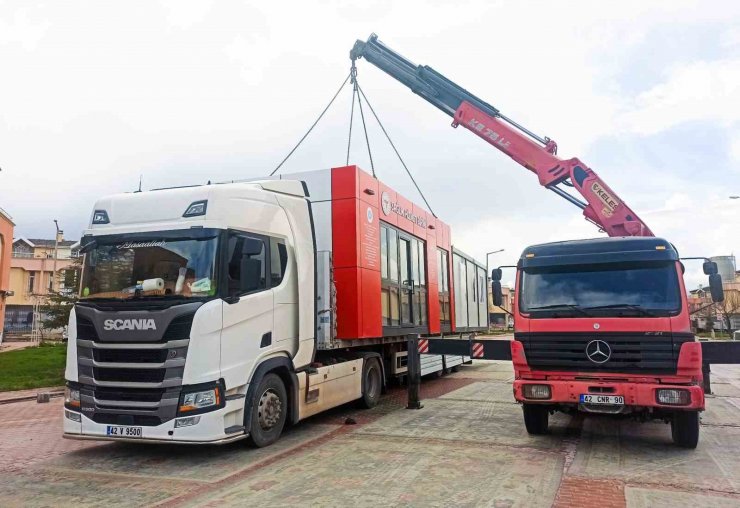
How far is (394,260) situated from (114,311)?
5.78 metres

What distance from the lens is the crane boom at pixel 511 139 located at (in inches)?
528

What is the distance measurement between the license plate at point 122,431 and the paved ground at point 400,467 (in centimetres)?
39

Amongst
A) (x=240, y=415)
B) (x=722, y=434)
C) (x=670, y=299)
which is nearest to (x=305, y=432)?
(x=240, y=415)

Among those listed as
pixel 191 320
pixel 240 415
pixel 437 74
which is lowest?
pixel 240 415

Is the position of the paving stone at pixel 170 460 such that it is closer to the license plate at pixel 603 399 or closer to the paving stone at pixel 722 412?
the license plate at pixel 603 399

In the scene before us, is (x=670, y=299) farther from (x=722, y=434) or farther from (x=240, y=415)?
(x=240, y=415)

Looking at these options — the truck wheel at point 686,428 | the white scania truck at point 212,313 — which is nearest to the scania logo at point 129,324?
the white scania truck at point 212,313

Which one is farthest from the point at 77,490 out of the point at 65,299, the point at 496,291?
the point at 65,299

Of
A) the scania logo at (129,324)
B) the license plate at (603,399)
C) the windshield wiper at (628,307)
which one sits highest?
the windshield wiper at (628,307)

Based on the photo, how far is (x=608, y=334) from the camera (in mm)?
6852

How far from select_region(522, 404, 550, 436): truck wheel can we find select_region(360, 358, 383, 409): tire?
332 centimetres

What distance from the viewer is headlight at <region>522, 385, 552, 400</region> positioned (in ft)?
23.2

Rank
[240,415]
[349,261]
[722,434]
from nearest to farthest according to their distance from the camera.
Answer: [240,415] → [722,434] → [349,261]

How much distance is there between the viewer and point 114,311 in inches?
253
